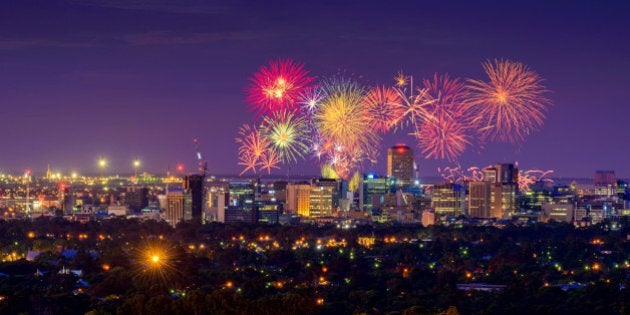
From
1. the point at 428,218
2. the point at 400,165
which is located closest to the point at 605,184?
the point at 400,165

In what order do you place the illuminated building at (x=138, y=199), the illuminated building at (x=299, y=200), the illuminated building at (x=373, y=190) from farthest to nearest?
1. the illuminated building at (x=138, y=199)
2. the illuminated building at (x=373, y=190)
3. the illuminated building at (x=299, y=200)

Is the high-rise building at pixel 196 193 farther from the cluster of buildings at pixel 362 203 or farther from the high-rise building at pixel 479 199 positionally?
the high-rise building at pixel 479 199

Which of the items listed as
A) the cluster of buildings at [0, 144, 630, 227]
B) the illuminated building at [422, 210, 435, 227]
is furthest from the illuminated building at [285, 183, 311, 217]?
the illuminated building at [422, 210, 435, 227]

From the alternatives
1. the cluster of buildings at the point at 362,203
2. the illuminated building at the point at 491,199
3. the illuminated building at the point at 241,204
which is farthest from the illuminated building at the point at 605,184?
the illuminated building at the point at 241,204

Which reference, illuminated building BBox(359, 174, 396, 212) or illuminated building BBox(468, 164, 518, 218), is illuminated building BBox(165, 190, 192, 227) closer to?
illuminated building BBox(359, 174, 396, 212)

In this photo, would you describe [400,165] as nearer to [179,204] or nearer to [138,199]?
[138,199]

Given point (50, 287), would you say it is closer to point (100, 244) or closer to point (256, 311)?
point (256, 311)

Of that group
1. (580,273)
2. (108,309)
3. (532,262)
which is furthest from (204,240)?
(108,309)

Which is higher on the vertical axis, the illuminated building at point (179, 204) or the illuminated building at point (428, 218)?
the illuminated building at point (179, 204)

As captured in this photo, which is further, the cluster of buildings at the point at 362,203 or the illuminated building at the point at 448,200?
the illuminated building at the point at 448,200
